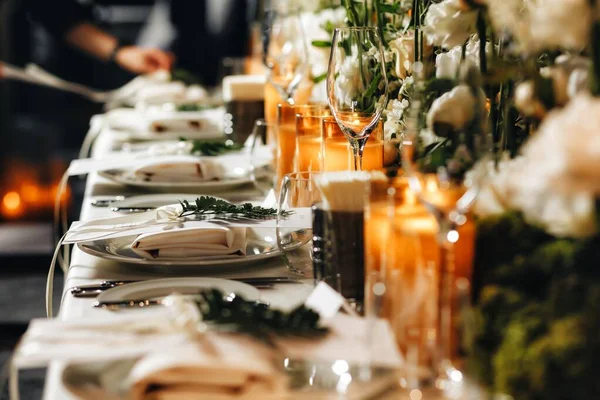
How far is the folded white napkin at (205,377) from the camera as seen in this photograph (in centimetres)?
74

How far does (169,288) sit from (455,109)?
0.44 m

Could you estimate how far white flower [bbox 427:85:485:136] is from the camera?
81cm

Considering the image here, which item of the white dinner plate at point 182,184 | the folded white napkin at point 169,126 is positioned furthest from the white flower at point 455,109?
the folded white napkin at point 169,126

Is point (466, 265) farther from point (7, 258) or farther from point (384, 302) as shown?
point (7, 258)

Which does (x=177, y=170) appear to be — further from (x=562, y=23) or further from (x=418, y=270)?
(x=562, y=23)

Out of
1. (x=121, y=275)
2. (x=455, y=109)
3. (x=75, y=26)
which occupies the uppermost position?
(x=75, y=26)

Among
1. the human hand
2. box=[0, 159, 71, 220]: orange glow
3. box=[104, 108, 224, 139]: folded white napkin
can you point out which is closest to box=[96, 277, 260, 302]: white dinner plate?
box=[104, 108, 224, 139]: folded white napkin

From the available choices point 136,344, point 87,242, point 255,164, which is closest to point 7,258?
point 255,164

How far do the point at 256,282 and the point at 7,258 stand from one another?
3.42 m

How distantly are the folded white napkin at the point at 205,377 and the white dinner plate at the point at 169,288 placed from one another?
0.84ft

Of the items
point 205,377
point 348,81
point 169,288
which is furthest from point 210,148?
point 205,377

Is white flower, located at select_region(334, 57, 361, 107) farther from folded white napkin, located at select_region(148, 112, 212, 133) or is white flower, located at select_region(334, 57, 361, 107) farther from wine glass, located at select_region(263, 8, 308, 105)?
folded white napkin, located at select_region(148, 112, 212, 133)

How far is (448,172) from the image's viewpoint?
0.83 m

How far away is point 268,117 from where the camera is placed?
7.76ft
